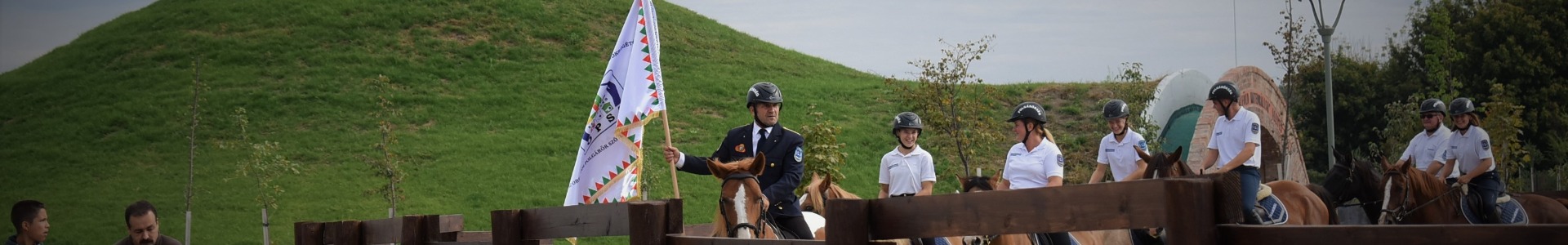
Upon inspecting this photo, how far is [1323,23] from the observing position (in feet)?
69.4

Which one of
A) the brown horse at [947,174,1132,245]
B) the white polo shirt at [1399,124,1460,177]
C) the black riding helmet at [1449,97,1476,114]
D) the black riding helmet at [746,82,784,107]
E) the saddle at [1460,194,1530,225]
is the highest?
the black riding helmet at [746,82,784,107]

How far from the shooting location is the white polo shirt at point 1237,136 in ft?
33.2

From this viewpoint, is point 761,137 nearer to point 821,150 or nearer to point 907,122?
point 907,122

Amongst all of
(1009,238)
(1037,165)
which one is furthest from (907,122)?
(1009,238)

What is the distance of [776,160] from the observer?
9.30 m

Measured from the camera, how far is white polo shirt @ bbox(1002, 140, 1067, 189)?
9.70 metres

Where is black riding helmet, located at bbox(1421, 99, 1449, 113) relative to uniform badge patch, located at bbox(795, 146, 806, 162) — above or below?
above

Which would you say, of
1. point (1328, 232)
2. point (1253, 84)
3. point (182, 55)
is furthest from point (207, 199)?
point (1328, 232)

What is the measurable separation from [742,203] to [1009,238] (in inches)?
80.0

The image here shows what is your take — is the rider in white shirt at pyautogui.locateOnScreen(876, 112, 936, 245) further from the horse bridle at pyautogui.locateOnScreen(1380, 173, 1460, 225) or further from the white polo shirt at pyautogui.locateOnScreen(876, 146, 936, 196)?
the horse bridle at pyautogui.locateOnScreen(1380, 173, 1460, 225)

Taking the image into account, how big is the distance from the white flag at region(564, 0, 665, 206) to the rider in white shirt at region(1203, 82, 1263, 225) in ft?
14.3

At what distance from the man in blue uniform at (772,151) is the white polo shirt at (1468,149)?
729cm

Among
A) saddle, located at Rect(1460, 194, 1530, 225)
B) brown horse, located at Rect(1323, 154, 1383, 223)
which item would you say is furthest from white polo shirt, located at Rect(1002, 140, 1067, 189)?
saddle, located at Rect(1460, 194, 1530, 225)

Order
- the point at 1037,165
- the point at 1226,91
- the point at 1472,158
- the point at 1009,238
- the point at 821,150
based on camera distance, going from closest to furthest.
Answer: the point at 1009,238
the point at 1037,165
the point at 1226,91
the point at 1472,158
the point at 821,150
